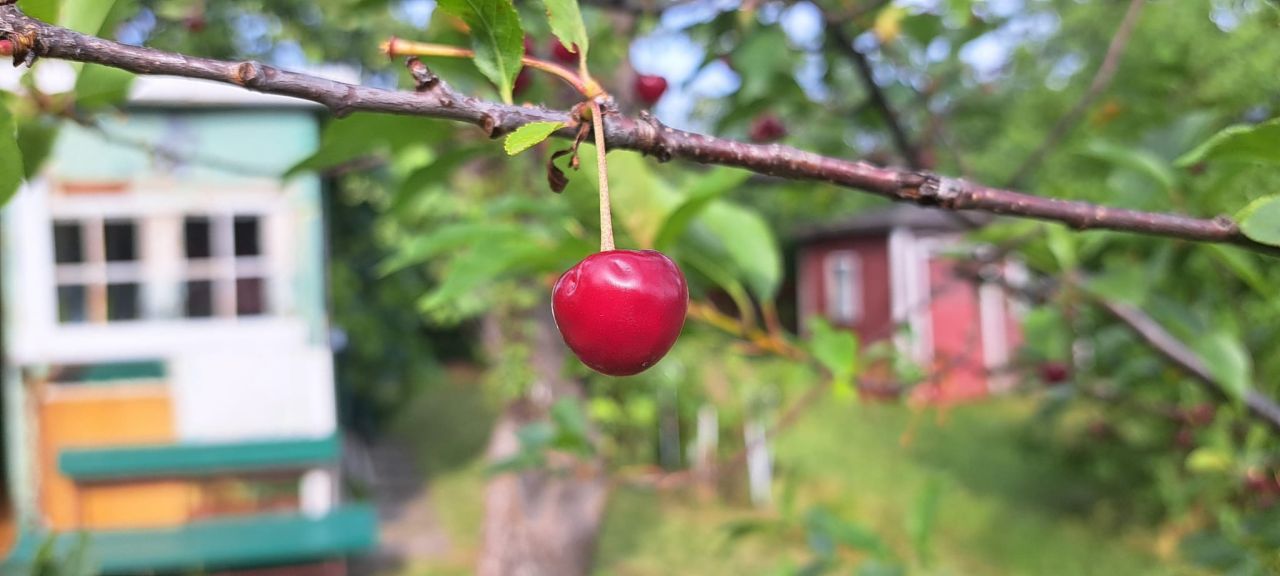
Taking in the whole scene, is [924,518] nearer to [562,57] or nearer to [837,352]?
[837,352]

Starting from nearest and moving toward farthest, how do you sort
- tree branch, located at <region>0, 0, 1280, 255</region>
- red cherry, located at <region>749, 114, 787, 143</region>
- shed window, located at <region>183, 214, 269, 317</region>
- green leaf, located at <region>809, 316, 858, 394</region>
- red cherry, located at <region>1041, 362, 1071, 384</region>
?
tree branch, located at <region>0, 0, 1280, 255</region>, green leaf, located at <region>809, 316, 858, 394</region>, red cherry, located at <region>749, 114, 787, 143</region>, red cherry, located at <region>1041, 362, 1071, 384</region>, shed window, located at <region>183, 214, 269, 317</region>

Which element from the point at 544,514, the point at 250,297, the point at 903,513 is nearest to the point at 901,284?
the point at 903,513

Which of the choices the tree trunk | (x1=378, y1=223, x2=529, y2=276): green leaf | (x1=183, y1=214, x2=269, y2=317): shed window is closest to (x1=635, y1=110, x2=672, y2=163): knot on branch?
(x1=378, y1=223, x2=529, y2=276): green leaf

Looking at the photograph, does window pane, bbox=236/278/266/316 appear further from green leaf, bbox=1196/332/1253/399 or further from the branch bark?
green leaf, bbox=1196/332/1253/399

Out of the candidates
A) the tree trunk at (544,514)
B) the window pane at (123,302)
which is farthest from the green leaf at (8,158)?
the window pane at (123,302)

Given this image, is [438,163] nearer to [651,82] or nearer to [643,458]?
[651,82]
